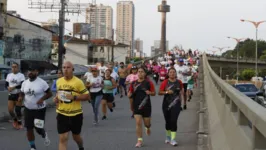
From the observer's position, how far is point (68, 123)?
7.73m

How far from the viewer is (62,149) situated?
24.7 feet

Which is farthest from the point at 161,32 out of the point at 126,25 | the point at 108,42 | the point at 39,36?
the point at 39,36

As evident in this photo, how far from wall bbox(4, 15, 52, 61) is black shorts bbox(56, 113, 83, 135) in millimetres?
41850

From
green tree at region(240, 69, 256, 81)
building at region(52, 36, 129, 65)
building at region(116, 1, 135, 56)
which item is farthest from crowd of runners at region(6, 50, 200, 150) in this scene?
building at region(116, 1, 135, 56)

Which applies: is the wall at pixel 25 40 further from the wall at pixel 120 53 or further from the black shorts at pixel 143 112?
the wall at pixel 120 53

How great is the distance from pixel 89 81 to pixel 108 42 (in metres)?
112

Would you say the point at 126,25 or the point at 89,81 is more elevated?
the point at 126,25

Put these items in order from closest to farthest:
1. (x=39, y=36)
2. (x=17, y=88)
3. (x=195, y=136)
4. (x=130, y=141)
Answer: (x=130, y=141), (x=195, y=136), (x=17, y=88), (x=39, y=36)

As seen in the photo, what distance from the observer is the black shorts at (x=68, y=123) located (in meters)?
7.70

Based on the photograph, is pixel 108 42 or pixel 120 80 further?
pixel 108 42

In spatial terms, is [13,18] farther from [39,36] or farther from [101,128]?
[101,128]

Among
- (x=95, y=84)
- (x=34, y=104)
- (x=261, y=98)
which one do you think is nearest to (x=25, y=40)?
(x=261, y=98)

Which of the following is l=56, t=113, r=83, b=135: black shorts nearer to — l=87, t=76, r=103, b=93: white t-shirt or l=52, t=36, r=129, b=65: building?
l=87, t=76, r=103, b=93: white t-shirt

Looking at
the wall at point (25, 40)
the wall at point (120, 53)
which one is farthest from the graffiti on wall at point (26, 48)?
the wall at point (120, 53)
